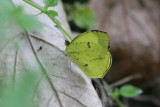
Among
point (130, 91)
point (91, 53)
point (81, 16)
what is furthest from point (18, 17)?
point (81, 16)

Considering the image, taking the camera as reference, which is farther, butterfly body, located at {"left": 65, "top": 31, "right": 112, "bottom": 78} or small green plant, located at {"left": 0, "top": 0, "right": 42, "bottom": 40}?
butterfly body, located at {"left": 65, "top": 31, "right": 112, "bottom": 78}

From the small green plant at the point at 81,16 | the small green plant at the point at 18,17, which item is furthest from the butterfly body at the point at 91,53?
the small green plant at the point at 81,16

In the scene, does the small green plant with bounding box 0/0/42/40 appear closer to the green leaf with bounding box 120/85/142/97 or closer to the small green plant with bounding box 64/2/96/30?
the green leaf with bounding box 120/85/142/97

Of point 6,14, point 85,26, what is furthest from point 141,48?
point 6,14

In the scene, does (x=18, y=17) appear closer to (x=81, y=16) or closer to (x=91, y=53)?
(x=91, y=53)

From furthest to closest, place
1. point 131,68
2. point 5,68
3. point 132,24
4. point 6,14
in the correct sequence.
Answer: point 132,24
point 131,68
point 5,68
point 6,14

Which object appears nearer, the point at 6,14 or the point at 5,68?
the point at 6,14

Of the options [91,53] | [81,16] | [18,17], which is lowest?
[18,17]

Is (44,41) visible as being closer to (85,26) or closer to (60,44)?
(60,44)

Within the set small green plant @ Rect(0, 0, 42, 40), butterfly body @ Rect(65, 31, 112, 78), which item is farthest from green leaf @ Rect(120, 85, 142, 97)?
small green plant @ Rect(0, 0, 42, 40)
